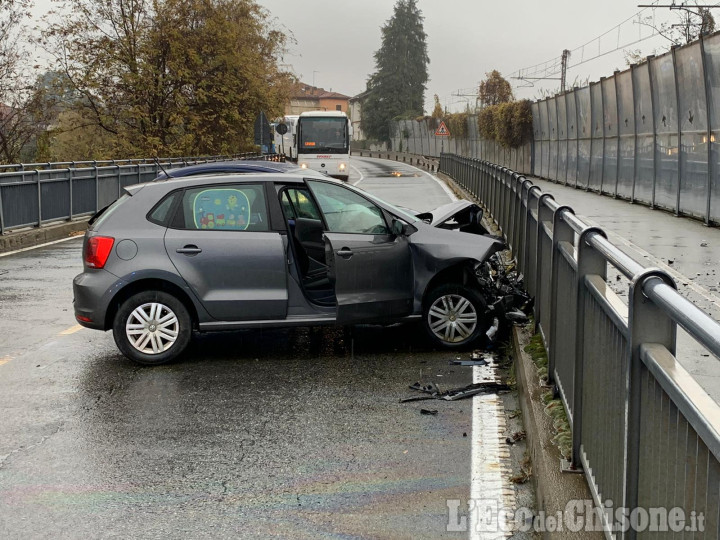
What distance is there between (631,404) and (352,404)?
12.4 feet

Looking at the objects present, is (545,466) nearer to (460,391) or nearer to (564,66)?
(460,391)

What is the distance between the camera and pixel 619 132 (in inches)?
1064

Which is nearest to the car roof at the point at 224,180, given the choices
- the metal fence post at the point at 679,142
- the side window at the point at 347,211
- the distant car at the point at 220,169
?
the side window at the point at 347,211

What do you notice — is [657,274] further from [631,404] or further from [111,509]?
[111,509]

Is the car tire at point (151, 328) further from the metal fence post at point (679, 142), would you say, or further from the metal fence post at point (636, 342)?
the metal fence post at point (679, 142)

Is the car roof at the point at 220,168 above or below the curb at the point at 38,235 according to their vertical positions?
above

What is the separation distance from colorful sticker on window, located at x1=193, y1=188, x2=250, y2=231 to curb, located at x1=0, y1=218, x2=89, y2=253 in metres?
10.2

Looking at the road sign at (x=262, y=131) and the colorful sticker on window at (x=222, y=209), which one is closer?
the colorful sticker on window at (x=222, y=209)

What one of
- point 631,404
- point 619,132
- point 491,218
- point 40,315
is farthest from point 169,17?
point 631,404

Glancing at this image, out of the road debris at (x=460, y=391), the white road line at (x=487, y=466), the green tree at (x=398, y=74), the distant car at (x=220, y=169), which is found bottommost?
the white road line at (x=487, y=466)

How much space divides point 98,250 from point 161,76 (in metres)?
35.8

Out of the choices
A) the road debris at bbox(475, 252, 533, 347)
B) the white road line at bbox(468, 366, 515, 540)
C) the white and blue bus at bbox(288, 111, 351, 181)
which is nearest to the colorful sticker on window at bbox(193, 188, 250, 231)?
the road debris at bbox(475, 252, 533, 347)

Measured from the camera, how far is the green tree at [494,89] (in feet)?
354

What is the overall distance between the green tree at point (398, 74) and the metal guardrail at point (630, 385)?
392ft
